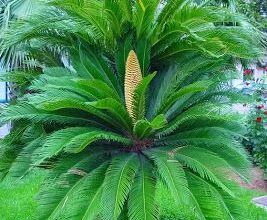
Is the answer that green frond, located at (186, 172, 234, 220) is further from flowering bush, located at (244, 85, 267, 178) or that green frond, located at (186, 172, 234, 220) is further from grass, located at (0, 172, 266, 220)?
flowering bush, located at (244, 85, 267, 178)

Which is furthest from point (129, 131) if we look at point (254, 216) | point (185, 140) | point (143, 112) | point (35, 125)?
point (254, 216)

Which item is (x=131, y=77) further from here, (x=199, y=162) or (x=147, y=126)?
(x=199, y=162)

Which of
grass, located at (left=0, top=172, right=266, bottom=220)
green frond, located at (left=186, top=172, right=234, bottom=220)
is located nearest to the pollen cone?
green frond, located at (left=186, top=172, right=234, bottom=220)

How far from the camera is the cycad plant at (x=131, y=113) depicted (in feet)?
11.7

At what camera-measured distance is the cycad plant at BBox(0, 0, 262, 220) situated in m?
3.56

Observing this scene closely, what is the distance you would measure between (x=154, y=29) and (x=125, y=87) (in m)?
0.55

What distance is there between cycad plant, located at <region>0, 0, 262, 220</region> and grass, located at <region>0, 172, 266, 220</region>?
1.64 m

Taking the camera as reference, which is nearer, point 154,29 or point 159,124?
point 159,124

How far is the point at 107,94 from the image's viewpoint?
3.72m

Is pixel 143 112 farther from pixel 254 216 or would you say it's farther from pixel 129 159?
pixel 254 216

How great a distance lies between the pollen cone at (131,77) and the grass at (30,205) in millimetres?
2118

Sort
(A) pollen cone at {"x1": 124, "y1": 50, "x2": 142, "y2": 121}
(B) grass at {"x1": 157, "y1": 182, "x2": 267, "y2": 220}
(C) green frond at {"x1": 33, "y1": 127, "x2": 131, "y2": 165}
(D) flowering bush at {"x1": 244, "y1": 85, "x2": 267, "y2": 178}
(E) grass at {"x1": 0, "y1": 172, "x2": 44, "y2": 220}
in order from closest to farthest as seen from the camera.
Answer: (C) green frond at {"x1": 33, "y1": 127, "x2": 131, "y2": 165}
(A) pollen cone at {"x1": 124, "y1": 50, "x2": 142, "y2": 121}
(B) grass at {"x1": 157, "y1": 182, "x2": 267, "y2": 220}
(E) grass at {"x1": 0, "y1": 172, "x2": 44, "y2": 220}
(D) flowering bush at {"x1": 244, "y1": 85, "x2": 267, "y2": 178}

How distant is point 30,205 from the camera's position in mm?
6547

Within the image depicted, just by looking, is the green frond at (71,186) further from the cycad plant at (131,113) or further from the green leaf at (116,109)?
the green leaf at (116,109)
